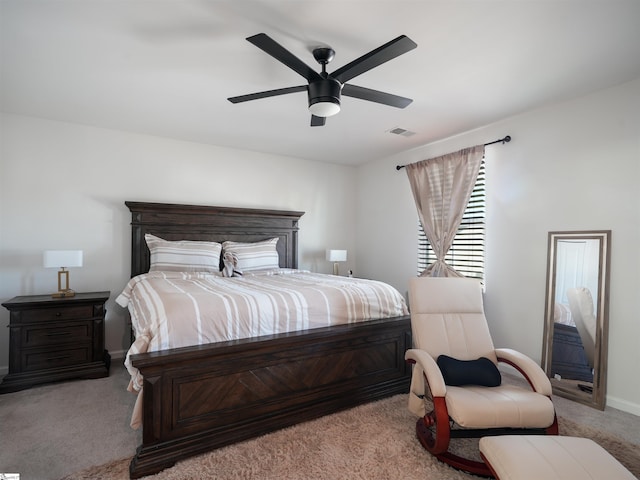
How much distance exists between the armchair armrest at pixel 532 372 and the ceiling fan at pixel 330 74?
1925 millimetres

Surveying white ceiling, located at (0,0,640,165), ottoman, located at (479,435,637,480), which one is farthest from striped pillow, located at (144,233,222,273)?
ottoman, located at (479,435,637,480)

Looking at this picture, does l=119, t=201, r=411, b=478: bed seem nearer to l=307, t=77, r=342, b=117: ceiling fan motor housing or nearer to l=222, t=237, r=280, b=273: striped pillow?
l=307, t=77, r=342, b=117: ceiling fan motor housing

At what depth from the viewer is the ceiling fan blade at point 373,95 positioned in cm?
222

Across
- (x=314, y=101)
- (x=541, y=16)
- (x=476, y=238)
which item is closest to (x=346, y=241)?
(x=476, y=238)

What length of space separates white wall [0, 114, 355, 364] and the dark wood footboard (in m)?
2.43

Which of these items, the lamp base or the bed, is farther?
the lamp base

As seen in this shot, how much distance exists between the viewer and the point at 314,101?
7.02ft

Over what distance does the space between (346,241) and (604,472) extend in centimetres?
444

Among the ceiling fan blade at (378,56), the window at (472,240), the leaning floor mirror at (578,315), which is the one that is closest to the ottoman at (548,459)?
the leaning floor mirror at (578,315)

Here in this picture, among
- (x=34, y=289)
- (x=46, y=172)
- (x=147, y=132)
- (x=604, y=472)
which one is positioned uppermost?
(x=147, y=132)

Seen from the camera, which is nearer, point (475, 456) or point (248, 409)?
→ point (475, 456)

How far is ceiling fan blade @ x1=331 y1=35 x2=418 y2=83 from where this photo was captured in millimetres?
1734

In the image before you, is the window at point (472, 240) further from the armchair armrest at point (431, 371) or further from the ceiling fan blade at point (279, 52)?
the ceiling fan blade at point (279, 52)

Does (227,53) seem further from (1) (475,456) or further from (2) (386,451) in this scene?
(1) (475,456)
